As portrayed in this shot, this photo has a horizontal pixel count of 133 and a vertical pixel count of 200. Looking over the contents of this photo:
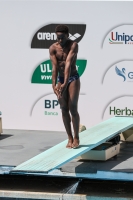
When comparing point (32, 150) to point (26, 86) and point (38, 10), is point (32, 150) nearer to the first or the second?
point (26, 86)

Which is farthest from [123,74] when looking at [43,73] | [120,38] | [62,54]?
[62,54]

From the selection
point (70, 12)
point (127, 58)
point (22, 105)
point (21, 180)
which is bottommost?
point (21, 180)

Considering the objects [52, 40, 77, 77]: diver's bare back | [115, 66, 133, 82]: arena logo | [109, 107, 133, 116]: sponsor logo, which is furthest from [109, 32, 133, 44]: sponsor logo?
[52, 40, 77, 77]: diver's bare back

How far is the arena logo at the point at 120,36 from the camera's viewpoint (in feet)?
31.0

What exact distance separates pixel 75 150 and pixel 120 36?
284 cm

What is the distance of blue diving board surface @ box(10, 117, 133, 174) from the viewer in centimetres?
664

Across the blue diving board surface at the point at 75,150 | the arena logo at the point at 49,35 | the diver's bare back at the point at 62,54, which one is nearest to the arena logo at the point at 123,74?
the blue diving board surface at the point at 75,150

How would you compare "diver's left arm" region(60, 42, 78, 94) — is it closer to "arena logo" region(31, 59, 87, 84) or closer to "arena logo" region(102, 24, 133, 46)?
"arena logo" region(102, 24, 133, 46)

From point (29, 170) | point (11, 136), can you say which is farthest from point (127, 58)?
point (29, 170)

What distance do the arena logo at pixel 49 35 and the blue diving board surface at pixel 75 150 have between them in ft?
4.81

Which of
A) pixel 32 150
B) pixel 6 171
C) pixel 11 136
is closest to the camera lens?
pixel 6 171

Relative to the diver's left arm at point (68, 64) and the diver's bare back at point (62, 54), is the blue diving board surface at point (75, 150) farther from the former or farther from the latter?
the diver's bare back at point (62, 54)

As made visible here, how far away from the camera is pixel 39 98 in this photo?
9898 mm

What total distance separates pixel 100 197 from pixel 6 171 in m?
1.21
